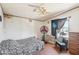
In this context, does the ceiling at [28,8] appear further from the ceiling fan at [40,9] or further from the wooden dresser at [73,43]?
the wooden dresser at [73,43]

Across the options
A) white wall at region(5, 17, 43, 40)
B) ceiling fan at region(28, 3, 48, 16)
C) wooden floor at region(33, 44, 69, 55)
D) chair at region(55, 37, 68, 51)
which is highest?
ceiling fan at region(28, 3, 48, 16)

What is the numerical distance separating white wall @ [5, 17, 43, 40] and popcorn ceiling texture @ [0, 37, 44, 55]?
77mm

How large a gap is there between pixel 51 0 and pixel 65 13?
0.29 m

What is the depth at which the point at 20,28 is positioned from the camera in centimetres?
177

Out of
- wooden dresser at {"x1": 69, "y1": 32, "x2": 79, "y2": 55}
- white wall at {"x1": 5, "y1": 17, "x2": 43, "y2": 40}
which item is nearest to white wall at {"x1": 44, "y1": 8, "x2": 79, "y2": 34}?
wooden dresser at {"x1": 69, "y1": 32, "x2": 79, "y2": 55}

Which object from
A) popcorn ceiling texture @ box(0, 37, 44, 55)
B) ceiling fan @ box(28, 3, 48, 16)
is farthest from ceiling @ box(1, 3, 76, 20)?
popcorn ceiling texture @ box(0, 37, 44, 55)

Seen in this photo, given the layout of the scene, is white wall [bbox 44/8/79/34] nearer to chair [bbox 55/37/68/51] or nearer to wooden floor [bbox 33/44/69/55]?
chair [bbox 55/37/68/51]

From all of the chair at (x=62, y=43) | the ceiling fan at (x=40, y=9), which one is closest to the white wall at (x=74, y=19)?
the chair at (x=62, y=43)

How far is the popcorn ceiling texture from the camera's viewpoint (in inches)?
65.7

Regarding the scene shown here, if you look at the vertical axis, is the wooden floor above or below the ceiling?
below

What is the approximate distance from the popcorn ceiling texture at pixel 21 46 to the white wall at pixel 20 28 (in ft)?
0.25

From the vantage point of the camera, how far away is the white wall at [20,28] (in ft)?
5.66
